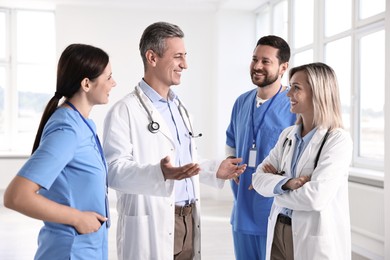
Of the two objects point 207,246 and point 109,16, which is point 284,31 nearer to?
point 109,16

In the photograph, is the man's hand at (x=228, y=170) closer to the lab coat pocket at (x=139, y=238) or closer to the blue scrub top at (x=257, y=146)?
the blue scrub top at (x=257, y=146)

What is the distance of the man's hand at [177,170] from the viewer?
1.65 metres

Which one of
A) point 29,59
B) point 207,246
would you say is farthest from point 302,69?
point 29,59

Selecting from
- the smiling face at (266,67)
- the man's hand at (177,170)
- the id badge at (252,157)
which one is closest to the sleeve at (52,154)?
the man's hand at (177,170)

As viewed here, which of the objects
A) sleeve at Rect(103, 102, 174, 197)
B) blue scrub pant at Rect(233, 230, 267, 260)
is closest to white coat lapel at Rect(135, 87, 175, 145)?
sleeve at Rect(103, 102, 174, 197)

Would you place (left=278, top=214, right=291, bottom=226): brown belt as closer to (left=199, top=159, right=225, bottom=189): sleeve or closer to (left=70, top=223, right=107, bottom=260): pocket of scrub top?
(left=199, top=159, right=225, bottom=189): sleeve

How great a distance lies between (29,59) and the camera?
26.6 ft

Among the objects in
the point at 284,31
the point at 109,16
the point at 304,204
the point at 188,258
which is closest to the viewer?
the point at 304,204

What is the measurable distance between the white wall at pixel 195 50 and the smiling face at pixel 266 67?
509cm

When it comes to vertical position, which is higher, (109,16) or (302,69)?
(109,16)

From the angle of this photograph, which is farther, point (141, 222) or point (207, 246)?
point (207, 246)

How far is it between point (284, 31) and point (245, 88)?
4.05ft

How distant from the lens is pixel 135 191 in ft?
6.28

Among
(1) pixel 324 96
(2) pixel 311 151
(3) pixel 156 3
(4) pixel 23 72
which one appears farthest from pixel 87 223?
(4) pixel 23 72
